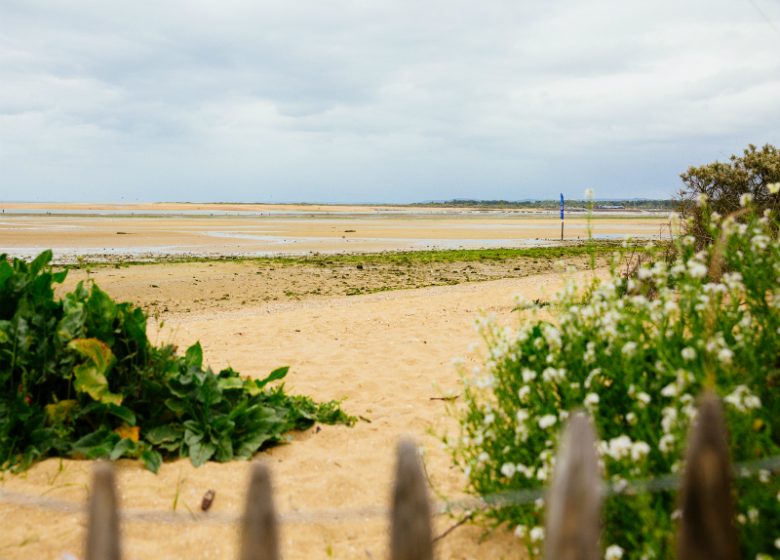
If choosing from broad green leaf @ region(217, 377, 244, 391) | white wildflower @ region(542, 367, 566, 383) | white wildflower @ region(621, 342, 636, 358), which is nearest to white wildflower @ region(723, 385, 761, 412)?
white wildflower @ region(621, 342, 636, 358)

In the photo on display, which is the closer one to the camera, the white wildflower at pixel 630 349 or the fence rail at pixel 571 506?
the fence rail at pixel 571 506

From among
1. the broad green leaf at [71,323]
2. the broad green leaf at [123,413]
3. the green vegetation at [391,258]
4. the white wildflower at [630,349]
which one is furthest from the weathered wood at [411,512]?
the green vegetation at [391,258]

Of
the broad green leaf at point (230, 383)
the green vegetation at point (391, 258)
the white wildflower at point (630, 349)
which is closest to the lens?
the white wildflower at point (630, 349)

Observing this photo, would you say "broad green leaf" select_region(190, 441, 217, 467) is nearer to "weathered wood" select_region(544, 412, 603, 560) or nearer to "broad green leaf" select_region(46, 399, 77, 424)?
"broad green leaf" select_region(46, 399, 77, 424)

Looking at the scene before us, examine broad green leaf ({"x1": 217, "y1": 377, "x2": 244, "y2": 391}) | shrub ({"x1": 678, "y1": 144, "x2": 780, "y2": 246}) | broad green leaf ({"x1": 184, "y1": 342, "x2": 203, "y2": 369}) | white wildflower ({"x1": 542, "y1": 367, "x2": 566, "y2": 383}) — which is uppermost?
shrub ({"x1": 678, "y1": 144, "x2": 780, "y2": 246})

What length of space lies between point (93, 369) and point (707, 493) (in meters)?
4.19

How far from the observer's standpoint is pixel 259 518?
1472 mm

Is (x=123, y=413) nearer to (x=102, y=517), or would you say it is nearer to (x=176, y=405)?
(x=176, y=405)

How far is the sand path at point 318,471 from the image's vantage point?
3.68 meters

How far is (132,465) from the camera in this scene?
4574mm

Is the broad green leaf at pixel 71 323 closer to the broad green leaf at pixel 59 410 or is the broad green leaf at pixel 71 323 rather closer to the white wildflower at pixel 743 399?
the broad green leaf at pixel 59 410

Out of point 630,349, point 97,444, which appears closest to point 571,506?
point 630,349

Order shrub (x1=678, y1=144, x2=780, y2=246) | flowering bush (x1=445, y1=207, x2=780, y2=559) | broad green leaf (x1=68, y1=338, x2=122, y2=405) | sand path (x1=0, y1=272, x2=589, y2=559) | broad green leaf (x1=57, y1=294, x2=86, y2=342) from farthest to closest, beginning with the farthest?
1. shrub (x1=678, y1=144, x2=780, y2=246)
2. broad green leaf (x1=57, y1=294, x2=86, y2=342)
3. broad green leaf (x1=68, y1=338, x2=122, y2=405)
4. sand path (x1=0, y1=272, x2=589, y2=559)
5. flowering bush (x1=445, y1=207, x2=780, y2=559)

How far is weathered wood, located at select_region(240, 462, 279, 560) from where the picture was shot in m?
1.47
